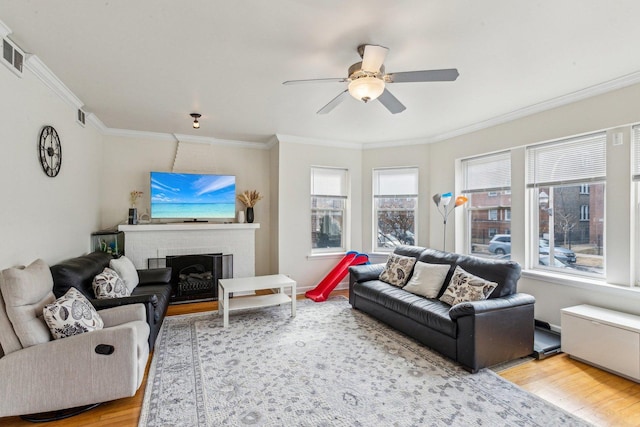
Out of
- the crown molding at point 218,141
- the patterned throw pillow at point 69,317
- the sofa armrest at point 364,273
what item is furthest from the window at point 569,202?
the patterned throw pillow at point 69,317

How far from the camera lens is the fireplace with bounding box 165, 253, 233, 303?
4.90m

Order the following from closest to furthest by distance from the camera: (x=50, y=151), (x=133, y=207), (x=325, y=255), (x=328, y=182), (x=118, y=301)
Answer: (x=118, y=301) < (x=50, y=151) < (x=133, y=207) < (x=325, y=255) < (x=328, y=182)

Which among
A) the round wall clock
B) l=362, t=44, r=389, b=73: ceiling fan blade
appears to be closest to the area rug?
the round wall clock

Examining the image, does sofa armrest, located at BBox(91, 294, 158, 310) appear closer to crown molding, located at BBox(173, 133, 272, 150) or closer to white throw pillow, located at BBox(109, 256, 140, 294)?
white throw pillow, located at BBox(109, 256, 140, 294)

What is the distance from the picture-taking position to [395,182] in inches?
220

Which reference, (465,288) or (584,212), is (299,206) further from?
(584,212)

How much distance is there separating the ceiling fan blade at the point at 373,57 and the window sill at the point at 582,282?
10.1ft

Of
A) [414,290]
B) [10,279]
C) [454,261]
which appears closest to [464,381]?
[414,290]

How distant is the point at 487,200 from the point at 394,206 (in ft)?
5.08

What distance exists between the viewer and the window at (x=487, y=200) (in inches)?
167

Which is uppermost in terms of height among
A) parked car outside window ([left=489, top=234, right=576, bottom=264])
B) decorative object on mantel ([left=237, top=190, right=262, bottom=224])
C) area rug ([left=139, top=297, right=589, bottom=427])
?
decorative object on mantel ([left=237, top=190, right=262, bottom=224])

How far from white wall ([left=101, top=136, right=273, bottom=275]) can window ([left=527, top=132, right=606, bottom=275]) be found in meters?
4.08

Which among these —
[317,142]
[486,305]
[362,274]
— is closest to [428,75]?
[486,305]

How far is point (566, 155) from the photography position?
3580 mm
